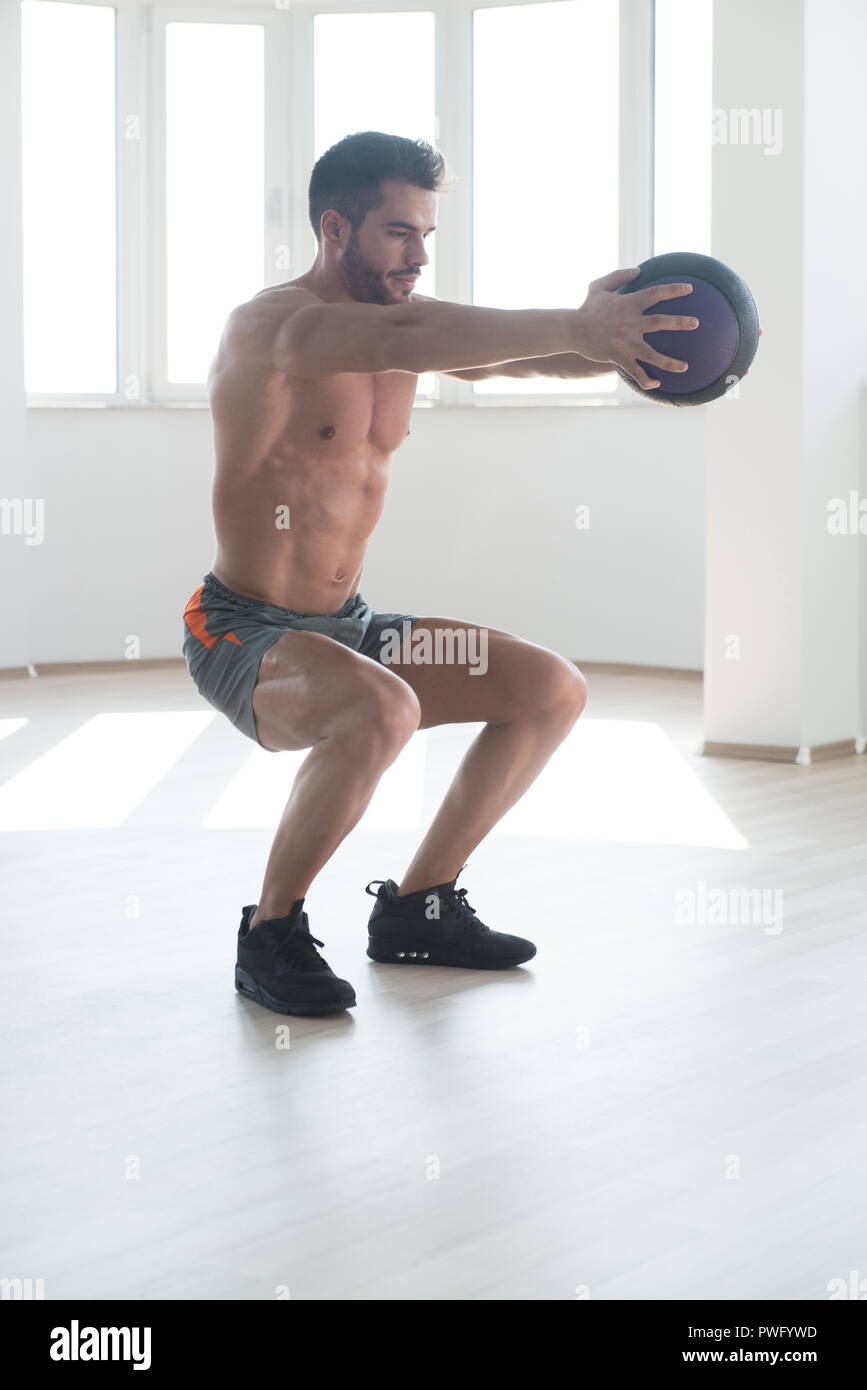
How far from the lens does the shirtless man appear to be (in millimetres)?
2148

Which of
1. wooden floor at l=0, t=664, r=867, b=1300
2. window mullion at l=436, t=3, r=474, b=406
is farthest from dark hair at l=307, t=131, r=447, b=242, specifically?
window mullion at l=436, t=3, r=474, b=406

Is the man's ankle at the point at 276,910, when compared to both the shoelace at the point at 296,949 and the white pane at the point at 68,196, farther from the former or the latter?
the white pane at the point at 68,196

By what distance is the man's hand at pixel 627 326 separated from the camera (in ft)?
6.33

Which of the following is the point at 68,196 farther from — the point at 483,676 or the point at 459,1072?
the point at 459,1072

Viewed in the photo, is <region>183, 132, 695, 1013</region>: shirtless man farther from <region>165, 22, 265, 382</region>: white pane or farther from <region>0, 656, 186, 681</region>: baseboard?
<region>165, 22, 265, 382</region>: white pane

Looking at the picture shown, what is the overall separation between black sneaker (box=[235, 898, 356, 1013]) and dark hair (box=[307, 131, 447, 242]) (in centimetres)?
98

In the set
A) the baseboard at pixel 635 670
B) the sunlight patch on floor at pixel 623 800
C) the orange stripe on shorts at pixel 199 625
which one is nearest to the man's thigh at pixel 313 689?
the orange stripe on shorts at pixel 199 625

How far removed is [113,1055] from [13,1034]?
17 cm

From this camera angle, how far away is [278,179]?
664 cm

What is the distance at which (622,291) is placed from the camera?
2.05 m

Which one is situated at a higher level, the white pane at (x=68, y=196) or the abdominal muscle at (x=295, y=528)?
the white pane at (x=68, y=196)

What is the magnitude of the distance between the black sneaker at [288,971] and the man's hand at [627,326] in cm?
86

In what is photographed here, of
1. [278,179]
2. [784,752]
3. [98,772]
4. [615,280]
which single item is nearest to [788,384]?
[784,752]
